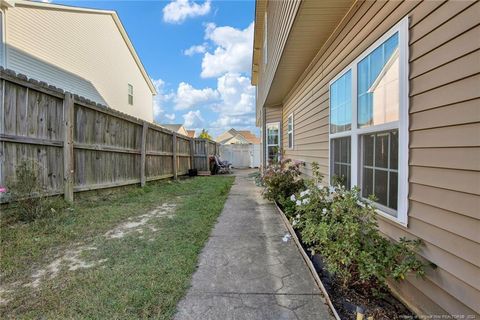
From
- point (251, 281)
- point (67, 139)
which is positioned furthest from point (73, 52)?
point (251, 281)

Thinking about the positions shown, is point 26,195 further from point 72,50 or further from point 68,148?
point 72,50

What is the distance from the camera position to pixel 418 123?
1.88 meters

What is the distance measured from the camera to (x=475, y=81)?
1.43 metres

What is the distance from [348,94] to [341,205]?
1.66 metres

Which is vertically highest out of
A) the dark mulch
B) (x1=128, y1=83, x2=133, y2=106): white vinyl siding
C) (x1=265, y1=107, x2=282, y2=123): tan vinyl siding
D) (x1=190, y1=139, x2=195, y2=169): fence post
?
(x1=128, y1=83, x2=133, y2=106): white vinyl siding

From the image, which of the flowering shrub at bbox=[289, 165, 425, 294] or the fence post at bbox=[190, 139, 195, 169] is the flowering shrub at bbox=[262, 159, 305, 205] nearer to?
the flowering shrub at bbox=[289, 165, 425, 294]

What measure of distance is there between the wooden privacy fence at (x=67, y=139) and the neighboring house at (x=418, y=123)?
4.14 metres

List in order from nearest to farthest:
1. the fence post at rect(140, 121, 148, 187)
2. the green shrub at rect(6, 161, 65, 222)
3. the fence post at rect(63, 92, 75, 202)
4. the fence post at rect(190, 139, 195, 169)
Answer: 1. the green shrub at rect(6, 161, 65, 222)
2. the fence post at rect(63, 92, 75, 202)
3. the fence post at rect(140, 121, 148, 187)
4. the fence post at rect(190, 139, 195, 169)

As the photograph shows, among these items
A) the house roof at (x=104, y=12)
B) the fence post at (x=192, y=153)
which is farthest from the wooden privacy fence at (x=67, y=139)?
the house roof at (x=104, y=12)

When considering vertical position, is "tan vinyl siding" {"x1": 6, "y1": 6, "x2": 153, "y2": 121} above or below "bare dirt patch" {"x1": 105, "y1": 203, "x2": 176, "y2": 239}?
above

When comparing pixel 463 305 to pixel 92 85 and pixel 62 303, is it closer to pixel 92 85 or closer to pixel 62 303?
pixel 62 303

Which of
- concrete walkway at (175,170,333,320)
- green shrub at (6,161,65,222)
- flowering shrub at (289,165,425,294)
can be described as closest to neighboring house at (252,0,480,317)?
flowering shrub at (289,165,425,294)

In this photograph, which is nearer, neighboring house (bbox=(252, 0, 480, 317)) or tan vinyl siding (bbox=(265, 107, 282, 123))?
neighboring house (bbox=(252, 0, 480, 317))

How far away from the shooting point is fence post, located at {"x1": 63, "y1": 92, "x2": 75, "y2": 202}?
456 centimetres
